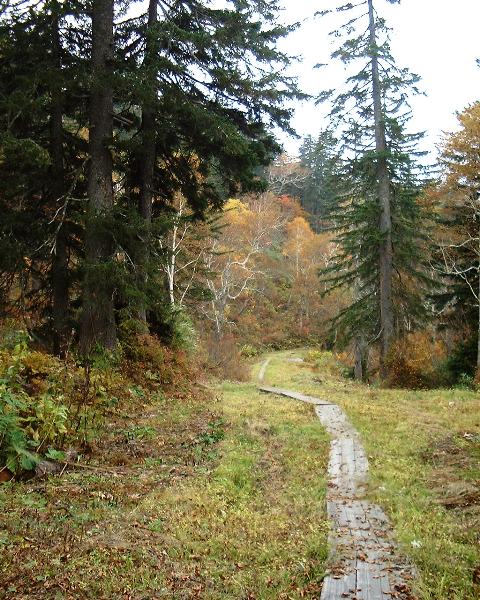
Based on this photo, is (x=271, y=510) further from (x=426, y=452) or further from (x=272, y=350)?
(x=272, y=350)

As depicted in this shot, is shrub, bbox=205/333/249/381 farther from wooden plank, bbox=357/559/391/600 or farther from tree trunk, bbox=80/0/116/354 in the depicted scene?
wooden plank, bbox=357/559/391/600

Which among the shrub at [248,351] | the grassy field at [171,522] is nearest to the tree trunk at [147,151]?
the grassy field at [171,522]

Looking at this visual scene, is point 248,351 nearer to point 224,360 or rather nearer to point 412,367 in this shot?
point 224,360

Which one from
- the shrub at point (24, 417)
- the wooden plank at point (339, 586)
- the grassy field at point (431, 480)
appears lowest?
the grassy field at point (431, 480)

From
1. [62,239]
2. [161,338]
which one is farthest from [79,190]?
[161,338]

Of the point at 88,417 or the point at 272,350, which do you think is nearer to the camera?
the point at 88,417

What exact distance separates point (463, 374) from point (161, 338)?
1188cm

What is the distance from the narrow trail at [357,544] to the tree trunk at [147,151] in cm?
607

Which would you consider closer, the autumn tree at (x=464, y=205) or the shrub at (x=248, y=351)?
the autumn tree at (x=464, y=205)

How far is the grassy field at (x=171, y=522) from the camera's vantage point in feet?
12.6

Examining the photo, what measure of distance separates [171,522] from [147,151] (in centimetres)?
1101

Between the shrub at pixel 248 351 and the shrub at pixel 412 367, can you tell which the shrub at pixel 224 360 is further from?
the shrub at pixel 248 351

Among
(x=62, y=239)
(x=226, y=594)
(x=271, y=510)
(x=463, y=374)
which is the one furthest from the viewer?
(x=463, y=374)

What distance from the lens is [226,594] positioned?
3807 mm
